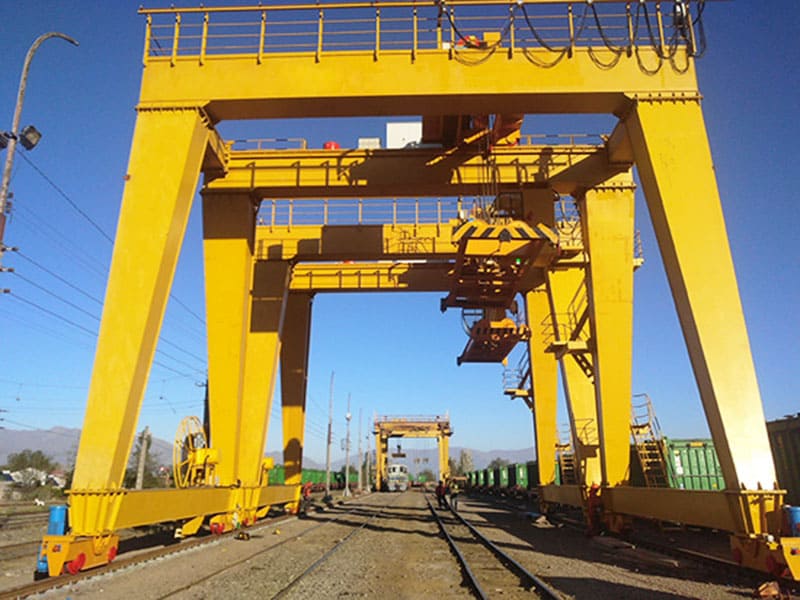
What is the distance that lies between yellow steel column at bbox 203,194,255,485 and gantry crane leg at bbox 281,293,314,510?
7.07 m

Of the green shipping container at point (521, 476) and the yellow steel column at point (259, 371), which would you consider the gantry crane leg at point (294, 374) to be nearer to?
the yellow steel column at point (259, 371)

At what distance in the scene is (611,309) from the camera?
12.4 meters

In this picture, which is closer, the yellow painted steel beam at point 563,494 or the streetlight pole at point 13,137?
the streetlight pole at point 13,137

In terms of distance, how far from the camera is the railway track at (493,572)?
21.8ft

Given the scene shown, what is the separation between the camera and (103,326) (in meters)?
8.71

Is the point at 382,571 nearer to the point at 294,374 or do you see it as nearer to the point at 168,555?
the point at 168,555

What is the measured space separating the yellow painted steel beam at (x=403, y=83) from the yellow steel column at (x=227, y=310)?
3.97 metres

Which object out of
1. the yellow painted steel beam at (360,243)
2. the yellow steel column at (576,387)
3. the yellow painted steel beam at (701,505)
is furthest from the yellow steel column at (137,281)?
the yellow steel column at (576,387)

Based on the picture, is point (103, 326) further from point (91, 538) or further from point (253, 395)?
point (253, 395)

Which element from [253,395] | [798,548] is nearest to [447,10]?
[798,548]

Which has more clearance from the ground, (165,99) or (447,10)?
(447,10)

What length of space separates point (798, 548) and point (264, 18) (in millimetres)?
11312

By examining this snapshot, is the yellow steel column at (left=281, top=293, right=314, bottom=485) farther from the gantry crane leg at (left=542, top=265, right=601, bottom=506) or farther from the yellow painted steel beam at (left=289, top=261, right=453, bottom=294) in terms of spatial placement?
the gantry crane leg at (left=542, top=265, right=601, bottom=506)

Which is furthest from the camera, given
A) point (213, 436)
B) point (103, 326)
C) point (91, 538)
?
point (213, 436)
